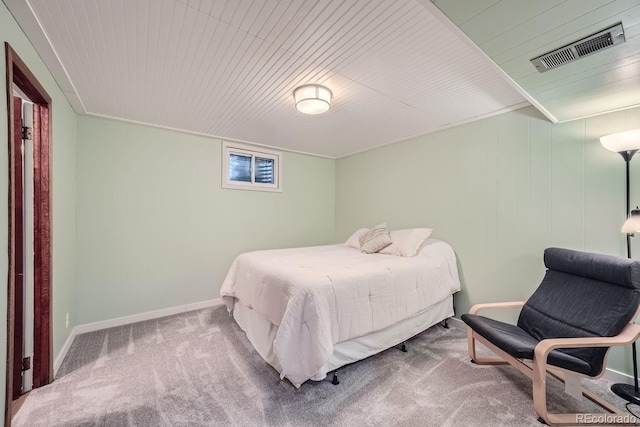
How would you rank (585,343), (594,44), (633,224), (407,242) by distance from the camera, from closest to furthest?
1. (594,44)
2. (585,343)
3. (633,224)
4. (407,242)

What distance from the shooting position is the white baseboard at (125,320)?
A: 94.7 inches

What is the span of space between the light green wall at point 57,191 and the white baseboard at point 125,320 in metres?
0.09

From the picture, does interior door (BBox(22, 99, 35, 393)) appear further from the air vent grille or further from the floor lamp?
Answer: the floor lamp

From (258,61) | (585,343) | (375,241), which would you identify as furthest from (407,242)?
(258,61)

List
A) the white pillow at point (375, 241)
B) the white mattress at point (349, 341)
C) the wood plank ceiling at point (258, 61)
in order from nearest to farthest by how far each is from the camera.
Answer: the wood plank ceiling at point (258, 61) → the white mattress at point (349, 341) → the white pillow at point (375, 241)

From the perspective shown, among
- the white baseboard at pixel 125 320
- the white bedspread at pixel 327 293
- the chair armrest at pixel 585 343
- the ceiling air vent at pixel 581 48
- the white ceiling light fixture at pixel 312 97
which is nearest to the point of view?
the ceiling air vent at pixel 581 48

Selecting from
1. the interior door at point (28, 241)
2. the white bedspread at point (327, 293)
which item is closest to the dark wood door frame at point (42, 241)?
the interior door at point (28, 241)

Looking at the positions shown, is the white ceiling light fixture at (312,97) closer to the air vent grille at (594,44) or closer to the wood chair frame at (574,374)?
the air vent grille at (594,44)

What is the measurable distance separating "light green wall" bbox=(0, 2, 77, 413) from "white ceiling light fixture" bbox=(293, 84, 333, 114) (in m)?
1.75

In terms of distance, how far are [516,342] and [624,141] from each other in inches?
64.2

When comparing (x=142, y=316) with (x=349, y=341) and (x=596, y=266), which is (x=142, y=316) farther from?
(x=596, y=266)

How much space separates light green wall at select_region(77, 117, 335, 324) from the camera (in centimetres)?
293

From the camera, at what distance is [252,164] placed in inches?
163

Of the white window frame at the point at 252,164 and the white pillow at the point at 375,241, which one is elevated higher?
the white window frame at the point at 252,164
